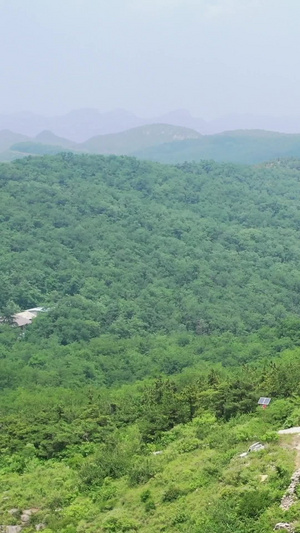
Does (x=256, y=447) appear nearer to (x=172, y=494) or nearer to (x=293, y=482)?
(x=172, y=494)

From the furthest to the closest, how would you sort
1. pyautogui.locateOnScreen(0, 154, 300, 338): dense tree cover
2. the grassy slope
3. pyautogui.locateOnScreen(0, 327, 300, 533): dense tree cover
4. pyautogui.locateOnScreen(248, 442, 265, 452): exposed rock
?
pyautogui.locateOnScreen(0, 154, 300, 338): dense tree cover → pyautogui.locateOnScreen(248, 442, 265, 452): exposed rock → pyautogui.locateOnScreen(0, 327, 300, 533): dense tree cover → the grassy slope

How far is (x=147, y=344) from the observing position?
112 ft

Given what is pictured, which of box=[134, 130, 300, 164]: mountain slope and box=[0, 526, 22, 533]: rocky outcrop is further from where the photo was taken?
box=[134, 130, 300, 164]: mountain slope

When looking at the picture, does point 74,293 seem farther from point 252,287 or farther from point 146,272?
point 252,287

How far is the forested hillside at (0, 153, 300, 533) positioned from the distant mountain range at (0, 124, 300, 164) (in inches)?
2563

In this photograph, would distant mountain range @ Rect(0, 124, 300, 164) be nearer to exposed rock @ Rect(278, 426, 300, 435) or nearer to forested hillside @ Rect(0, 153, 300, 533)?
forested hillside @ Rect(0, 153, 300, 533)

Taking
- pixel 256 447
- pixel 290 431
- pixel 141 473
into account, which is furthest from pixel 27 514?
pixel 290 431

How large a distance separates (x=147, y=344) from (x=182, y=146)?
132 meters

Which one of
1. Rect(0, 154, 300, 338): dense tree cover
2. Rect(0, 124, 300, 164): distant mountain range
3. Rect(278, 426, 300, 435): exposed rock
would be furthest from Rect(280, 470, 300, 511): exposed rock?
Rect(0, 124, 300, 164): distant mountain range

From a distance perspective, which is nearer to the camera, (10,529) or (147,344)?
(10,529)

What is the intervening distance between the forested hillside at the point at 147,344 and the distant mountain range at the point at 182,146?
65.1 meters

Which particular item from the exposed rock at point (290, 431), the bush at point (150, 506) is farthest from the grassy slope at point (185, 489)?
the exposed rock at point (290, 431)

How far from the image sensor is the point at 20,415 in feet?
67.2

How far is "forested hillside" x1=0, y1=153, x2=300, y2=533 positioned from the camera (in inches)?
541
